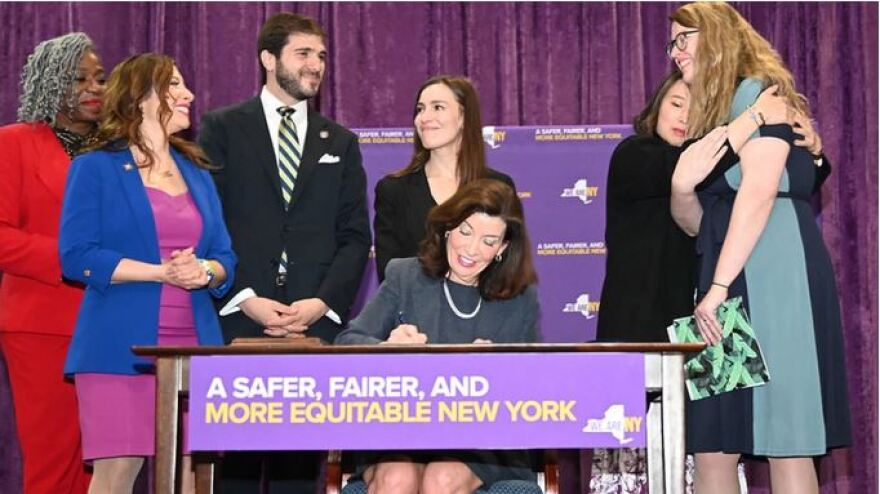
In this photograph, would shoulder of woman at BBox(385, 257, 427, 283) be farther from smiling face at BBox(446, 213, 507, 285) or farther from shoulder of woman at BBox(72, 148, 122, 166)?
shoulder of woman at BBox(72, 148, 122, 166)

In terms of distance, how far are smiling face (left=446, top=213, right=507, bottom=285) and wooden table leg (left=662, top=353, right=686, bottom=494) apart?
911 mm

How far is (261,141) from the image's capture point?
4477 mm

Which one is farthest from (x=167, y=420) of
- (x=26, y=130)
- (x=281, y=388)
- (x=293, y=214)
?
(x=26, y=130)

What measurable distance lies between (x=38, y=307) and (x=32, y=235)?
0.24 metres

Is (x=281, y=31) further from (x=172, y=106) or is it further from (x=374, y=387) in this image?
(x=374, y=387)

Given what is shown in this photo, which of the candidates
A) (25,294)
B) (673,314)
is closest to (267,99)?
(25,294)

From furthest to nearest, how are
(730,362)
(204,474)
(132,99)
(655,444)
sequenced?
(132,99) < (204,474) < (730,362) < (655,444)

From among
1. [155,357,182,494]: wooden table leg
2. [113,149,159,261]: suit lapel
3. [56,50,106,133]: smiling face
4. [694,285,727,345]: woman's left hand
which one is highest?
[56,50,106,133]: smiling face

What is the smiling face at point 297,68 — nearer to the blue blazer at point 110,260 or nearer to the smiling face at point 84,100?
the smiling face at point 84,100

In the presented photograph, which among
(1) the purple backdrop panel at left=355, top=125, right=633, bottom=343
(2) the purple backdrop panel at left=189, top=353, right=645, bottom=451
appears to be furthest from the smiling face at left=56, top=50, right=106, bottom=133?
(2) the purple backdrop panel at left=189, top=353, right=645, bottom=451

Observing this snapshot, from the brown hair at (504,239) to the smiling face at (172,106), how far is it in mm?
878

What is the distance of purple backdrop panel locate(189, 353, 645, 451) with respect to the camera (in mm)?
2949

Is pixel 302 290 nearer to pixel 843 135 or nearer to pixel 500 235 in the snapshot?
pixel 500 235

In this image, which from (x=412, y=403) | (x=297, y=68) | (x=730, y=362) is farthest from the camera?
(x=297, y=68)
